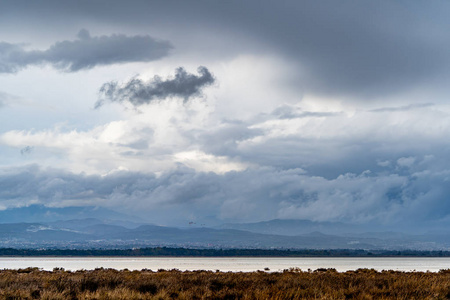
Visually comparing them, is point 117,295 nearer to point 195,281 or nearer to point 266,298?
point 266,298

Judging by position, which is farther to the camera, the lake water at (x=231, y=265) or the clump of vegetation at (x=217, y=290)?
the lake water at (x=231, y=265)

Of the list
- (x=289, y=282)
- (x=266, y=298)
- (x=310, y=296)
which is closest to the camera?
(x=266, y=298)

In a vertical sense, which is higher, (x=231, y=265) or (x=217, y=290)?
(x=217, y=290)

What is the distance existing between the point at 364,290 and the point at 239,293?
5807mm

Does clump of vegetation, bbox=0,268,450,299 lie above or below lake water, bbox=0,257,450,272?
above

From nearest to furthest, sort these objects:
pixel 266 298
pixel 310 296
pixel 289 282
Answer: pixel 266 298, pixel 310 296, pixel 289 282

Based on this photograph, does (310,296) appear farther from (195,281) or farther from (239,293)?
(195,281)

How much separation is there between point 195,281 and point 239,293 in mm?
5968

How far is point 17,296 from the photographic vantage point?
19609 mm

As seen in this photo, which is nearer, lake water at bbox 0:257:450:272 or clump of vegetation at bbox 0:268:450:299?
clump of vegetation at bbox 0:268:450:299

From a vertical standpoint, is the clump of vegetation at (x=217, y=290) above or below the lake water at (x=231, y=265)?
above

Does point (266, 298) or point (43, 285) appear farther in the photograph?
point (43, 285)

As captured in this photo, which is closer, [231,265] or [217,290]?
[217,290]

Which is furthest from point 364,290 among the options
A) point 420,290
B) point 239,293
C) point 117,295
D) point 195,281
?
point 117,295
